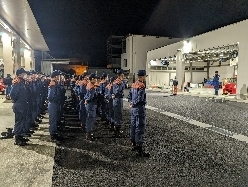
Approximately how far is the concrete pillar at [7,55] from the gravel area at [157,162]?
548 inches

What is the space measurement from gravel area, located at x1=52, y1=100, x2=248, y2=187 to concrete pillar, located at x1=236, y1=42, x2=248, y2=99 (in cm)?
1211

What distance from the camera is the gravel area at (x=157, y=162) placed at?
414 cm

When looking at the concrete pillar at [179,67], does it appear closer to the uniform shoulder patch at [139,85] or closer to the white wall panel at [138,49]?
the white wall panel at [138,49]

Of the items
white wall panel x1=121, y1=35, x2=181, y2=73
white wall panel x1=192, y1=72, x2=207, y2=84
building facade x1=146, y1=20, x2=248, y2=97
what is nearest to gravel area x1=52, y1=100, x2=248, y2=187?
building facade x1=146, y1=20, x2=248, y2=97

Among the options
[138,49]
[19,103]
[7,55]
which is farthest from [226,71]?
[19,103]

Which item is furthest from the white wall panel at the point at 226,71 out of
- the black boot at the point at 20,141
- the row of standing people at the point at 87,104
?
the black boot at the point at 20,141

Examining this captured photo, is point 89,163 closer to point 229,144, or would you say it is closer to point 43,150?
point 43,150

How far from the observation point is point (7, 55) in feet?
61.6

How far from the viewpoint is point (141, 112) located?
5.66m

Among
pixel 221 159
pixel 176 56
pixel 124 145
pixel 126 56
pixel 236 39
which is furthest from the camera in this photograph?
pixel 126 56

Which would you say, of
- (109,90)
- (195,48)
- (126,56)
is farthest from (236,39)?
(126,56)

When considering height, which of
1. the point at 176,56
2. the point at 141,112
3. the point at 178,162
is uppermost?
the point at 176,56

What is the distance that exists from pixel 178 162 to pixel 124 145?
182 centimetres

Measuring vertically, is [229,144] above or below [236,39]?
below
